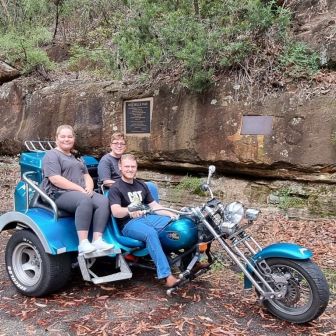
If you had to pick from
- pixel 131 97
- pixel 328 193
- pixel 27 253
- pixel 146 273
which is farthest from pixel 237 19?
pixel 27 253

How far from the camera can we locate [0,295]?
14.4 ft

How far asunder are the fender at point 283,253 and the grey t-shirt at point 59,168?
215cm

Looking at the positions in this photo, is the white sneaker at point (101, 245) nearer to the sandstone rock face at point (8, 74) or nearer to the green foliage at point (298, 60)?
the green foliage at point (298, 60)

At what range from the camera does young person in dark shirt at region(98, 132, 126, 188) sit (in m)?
5.77

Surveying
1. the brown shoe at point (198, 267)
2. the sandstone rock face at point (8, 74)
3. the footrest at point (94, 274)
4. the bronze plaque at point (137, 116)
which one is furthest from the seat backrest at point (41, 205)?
the sandstone rock face at point (8, 74)

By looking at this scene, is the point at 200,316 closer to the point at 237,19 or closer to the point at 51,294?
the point at 51,294

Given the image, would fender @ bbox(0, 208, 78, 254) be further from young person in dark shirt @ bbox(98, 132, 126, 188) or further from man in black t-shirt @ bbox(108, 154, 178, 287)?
young person in dark shirt @ bbox(98, 132, 126, 188)

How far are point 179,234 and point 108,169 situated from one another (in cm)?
219

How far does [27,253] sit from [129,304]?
1.30 metres

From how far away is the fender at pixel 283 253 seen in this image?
3488 millimetres

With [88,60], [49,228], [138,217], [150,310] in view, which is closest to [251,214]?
[138,217]

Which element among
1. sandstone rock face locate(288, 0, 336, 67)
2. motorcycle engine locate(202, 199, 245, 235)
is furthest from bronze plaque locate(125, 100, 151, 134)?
motorcycle engine locate(202, 199, 245, 235)

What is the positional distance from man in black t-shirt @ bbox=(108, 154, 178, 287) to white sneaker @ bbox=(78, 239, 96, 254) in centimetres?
39

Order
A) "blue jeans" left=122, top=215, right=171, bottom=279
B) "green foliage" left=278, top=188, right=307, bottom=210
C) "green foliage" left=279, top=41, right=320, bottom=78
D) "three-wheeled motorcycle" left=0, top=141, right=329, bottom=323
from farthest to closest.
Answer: "green foliage" left=279, top=41, right=320, bottom=78 → "green foliage" left=278, top=188, right=307, bottom=210 → "blue jeans" left=122, top=215, right=171, bottom=279 → "three-wheeled motorcycle" left=0, top=141, right=329, bottom=323
